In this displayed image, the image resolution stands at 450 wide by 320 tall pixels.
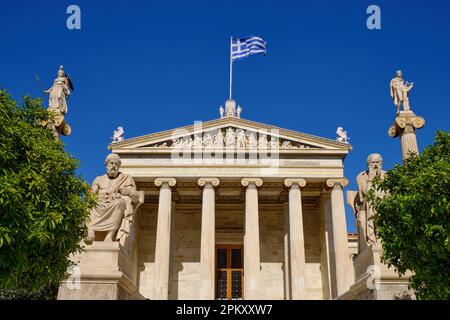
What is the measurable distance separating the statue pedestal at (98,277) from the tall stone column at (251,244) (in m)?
20.5

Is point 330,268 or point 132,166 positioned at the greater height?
point 132,166

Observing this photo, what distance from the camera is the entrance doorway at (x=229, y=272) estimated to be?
34.1 m

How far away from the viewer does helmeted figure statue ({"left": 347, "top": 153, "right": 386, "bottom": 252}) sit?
10391 millimetres

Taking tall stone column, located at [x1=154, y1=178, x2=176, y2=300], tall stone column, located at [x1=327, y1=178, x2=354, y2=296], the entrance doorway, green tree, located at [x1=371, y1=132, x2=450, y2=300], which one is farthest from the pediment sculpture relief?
green tree, located at [x1=371, y1=132, x2=450, y2=300]

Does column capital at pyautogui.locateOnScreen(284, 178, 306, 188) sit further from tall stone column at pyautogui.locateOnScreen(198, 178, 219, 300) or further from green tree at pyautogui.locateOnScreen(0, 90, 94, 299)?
green tree at pyautogui.locateOnScreen(0, 90, 94, 299)

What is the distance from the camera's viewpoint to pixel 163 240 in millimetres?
30453

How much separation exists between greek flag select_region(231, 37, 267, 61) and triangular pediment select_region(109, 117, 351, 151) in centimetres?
560

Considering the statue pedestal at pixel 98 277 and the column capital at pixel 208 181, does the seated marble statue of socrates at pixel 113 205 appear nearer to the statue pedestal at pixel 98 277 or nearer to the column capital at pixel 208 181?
the statue pedestal at pixel 98 277
